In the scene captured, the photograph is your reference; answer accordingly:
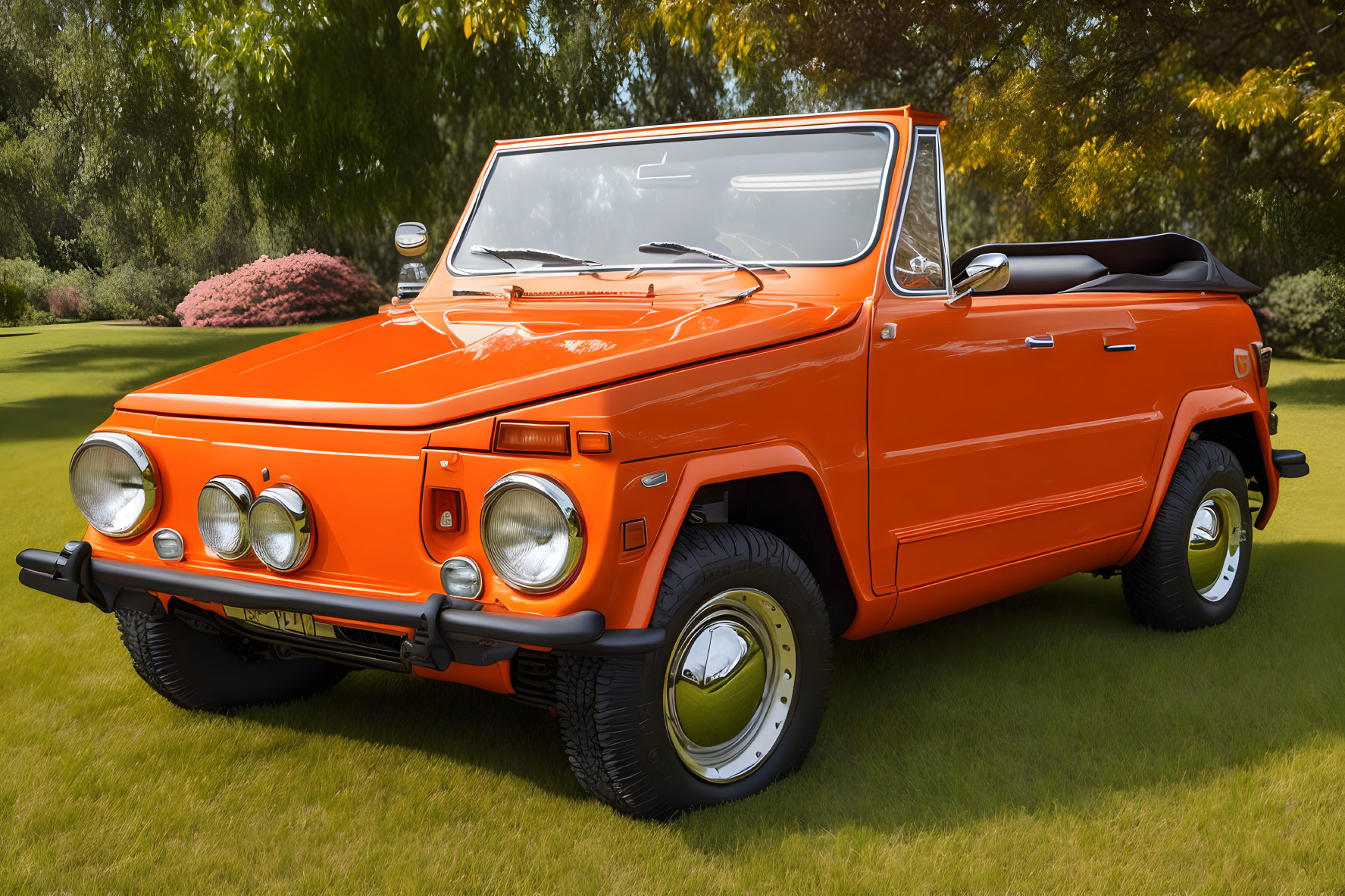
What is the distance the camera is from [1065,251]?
6.25m

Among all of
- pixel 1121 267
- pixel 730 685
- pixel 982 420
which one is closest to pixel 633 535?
pixel 730 685

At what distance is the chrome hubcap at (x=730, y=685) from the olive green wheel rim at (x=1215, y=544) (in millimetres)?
2489

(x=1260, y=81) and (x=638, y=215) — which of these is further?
(x=1260, y=81)

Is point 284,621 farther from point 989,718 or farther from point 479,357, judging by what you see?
point 989,718

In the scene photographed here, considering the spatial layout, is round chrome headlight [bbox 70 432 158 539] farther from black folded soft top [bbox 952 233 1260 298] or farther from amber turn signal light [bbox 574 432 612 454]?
black folded soft top [bbox 952 233 1260 298]

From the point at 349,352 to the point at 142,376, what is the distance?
15.1 metres

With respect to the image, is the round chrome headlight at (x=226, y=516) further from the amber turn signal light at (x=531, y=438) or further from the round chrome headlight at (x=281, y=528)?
the amber turn signal light at (x=531, y=438)

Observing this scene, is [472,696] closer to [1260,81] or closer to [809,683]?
[809,683]

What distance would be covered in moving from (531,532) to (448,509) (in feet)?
0.80

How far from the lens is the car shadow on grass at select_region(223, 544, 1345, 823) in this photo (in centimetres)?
334

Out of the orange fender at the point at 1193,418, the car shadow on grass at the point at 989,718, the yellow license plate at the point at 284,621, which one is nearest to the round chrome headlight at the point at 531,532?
the yellow license plate at the point at 284,621

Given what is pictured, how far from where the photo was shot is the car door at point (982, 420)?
362cm

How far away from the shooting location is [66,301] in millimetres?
30844

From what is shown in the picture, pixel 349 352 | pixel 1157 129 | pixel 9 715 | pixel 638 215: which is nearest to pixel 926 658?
pixel 638 215
